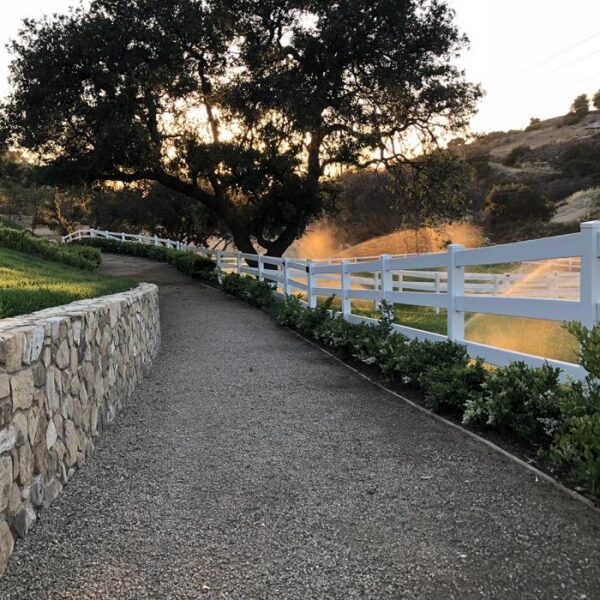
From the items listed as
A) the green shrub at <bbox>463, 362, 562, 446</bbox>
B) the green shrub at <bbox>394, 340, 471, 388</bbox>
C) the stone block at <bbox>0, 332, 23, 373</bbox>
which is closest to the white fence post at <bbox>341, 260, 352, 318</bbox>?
the green shrub at <bbox>394, 340, 471, 388</bbox>

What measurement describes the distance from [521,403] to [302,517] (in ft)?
6.08

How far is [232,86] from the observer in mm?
16625

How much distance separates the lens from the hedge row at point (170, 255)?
62.3 feet

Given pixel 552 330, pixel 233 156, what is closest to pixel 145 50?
pixel 233 156

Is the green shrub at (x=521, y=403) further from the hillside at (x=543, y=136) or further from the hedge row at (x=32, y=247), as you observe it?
the hillside at (x=543, y=136)

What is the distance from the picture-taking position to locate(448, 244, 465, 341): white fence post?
18.2ft

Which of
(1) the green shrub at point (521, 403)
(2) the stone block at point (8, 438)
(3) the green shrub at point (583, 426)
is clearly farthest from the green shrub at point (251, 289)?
(2) the stone block at point (8, 438)

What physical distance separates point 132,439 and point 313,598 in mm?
2456

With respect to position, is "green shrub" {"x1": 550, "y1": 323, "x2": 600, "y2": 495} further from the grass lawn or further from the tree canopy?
the tree canopy

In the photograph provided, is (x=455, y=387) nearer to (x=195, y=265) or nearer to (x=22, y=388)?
(x=22, y=388)

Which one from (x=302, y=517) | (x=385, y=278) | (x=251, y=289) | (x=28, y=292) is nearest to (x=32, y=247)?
(x=251, y=289)

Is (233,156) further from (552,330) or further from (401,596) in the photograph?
(401,596)

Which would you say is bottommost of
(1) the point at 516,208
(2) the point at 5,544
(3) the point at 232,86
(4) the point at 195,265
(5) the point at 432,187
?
(2) the point at 5,544

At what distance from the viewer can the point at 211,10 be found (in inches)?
624
